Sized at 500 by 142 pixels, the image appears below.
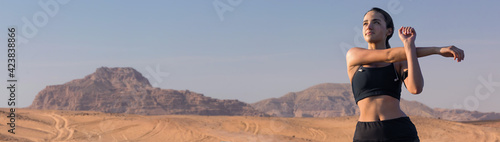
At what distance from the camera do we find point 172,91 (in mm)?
75188

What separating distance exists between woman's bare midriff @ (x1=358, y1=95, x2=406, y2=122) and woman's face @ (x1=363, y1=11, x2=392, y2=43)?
415 mm

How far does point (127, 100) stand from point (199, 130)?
55648 mm

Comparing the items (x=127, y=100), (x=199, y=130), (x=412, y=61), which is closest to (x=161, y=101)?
(x=127, y=100)

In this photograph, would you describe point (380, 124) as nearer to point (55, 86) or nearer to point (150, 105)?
point (150, 105)

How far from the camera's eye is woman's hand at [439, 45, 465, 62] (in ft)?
8.46

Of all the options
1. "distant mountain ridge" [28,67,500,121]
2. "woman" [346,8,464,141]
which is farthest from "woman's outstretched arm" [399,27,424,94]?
"distant mountain ridge" [28,67,500,121]

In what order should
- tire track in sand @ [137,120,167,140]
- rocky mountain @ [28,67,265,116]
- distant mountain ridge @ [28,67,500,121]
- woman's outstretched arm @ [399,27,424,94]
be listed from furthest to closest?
1. distant mountain ridge @ [28,67,500,121]
2. rocky mountain @ [28,67,265,116]
3. tire track in sand @ [137,120,167,140]
4. woman's outstretched arm @ [399,27,424,94]

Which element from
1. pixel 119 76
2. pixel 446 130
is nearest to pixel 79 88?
pixel 119 76

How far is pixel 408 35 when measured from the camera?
2.83 m

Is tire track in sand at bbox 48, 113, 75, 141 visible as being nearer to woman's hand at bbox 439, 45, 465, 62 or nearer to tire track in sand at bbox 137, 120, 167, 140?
tire track in sand at bbox 137, 120, 167, 140

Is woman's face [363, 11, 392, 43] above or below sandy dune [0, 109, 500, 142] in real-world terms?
above

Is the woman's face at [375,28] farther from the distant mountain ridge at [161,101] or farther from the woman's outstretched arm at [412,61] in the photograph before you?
the distant mountain ridge at [161,101]

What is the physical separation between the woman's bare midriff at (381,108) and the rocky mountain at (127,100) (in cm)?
6602

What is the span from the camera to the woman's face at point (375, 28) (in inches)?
123
